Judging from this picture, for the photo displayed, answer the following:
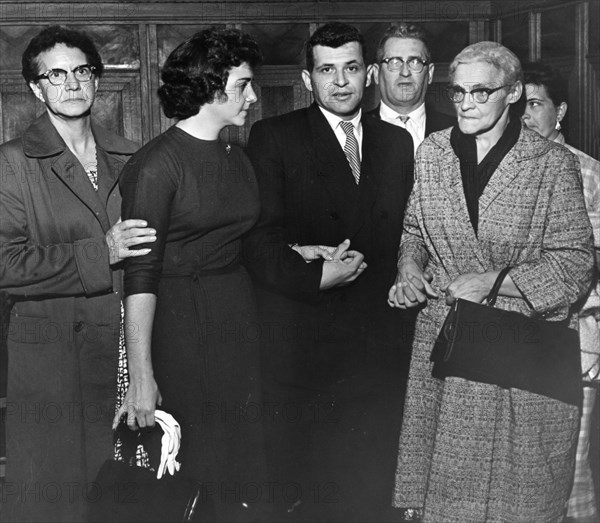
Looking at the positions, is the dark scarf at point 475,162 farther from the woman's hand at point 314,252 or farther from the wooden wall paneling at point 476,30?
the wooden wall paneling at point 476,30

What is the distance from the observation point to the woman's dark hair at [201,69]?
274cm

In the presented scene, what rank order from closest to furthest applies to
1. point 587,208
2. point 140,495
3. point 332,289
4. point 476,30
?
point 140,495 → point 332,289 → point 587,208 → point 476,30

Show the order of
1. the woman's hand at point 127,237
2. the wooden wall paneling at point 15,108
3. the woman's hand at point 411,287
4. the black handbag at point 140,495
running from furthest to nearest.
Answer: the wooden wall paneling at point 15,108, the woman's hand at point 411,287, the woman's hand at point 127,237, the black handbag at point 140,495

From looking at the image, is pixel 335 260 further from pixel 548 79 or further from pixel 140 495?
pixel 548 79

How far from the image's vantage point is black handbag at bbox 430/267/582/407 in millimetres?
2764

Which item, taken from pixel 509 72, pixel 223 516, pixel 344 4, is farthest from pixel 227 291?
pixel 344 4

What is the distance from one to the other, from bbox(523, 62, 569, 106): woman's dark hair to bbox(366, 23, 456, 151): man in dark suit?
1.35 ft

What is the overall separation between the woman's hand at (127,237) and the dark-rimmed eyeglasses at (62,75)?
22.7 inches

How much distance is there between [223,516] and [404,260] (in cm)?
114

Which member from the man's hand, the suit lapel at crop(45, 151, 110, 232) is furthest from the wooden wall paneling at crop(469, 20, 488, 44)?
the suit lapel at crop(45, 151, 110, 232)

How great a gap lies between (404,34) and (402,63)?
0.12 meters

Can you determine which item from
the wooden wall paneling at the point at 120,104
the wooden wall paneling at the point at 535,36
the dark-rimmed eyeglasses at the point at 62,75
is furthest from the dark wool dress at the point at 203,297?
the wooden wall paneling at the point at 535,36

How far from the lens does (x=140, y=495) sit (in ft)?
8.26

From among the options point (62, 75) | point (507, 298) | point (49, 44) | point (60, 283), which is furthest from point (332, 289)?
point (49, 44)
